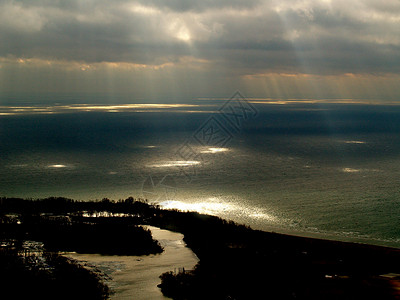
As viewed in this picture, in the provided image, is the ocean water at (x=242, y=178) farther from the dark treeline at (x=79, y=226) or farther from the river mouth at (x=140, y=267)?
the river mouth at (x=140, y=267)

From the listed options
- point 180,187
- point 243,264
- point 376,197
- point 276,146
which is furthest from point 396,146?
point 243,264

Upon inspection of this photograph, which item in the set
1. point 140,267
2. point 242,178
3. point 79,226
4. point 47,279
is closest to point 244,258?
Result: point 140,267

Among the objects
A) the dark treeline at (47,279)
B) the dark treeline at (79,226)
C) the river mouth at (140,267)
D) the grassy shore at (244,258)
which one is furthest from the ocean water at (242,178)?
the dark treeline at (47,279)

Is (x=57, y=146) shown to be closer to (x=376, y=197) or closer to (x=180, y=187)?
(x=180, y=187)

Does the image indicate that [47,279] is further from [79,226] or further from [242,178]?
[242,178]

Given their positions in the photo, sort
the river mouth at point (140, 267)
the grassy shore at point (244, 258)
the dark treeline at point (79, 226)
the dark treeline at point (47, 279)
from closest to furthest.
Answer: the dark treeline at point (47, 279) → the grassy shore at point (244, 258) → the river mouth at point (140, 267) → the dark treeline at point (79, 226)

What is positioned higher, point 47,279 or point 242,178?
point 242,178

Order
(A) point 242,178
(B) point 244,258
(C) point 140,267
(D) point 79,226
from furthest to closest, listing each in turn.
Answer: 1. (A) point 242,178
2. (D) point 79,226
3. (B) point 244,258
4. (C) point 140,267
